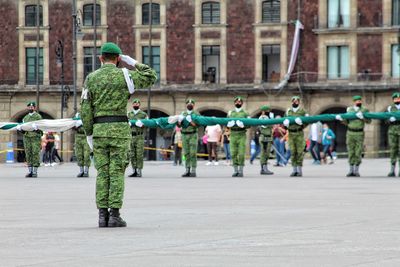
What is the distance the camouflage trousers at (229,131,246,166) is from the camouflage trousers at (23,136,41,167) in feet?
16.4

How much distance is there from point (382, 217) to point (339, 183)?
→ 10975 mm

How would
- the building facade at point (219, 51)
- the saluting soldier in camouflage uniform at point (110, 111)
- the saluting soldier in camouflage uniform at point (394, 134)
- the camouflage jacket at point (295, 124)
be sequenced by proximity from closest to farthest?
the saluting soldier in camouflage uniform at point (110, 111) < the saluting soldier in camouflage uniform at point (394, 134) < the camouflage jacket at point (295, 124) < the building facade at point (219, 51)

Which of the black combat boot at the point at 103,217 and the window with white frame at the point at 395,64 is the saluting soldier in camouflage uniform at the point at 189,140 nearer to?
the black combat boot at the point at 103,217

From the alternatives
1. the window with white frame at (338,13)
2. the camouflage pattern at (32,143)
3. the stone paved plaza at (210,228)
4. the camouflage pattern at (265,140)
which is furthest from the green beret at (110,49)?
the window with white frame at (338,13)

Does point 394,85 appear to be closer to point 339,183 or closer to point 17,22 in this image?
point 17,22

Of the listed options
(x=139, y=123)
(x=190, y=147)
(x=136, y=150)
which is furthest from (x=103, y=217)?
(x=190, y=147)

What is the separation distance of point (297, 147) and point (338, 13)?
37.4 meters

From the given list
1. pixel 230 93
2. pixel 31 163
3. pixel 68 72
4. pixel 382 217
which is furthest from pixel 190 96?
pixel 382 217

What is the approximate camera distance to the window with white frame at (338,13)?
67688 mm

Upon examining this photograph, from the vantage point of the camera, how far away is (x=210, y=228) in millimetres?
13805

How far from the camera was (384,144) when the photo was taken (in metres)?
67.7

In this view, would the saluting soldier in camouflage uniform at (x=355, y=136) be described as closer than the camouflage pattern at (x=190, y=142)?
Yes

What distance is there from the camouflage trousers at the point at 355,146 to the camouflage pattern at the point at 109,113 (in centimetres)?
1682

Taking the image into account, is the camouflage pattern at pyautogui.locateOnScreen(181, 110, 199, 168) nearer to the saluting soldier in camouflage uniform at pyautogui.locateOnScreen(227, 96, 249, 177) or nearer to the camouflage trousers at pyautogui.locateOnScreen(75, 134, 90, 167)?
the saluting soldier in camouflage uniform at pyautogui.locateOnScreen(227, 96, 249, 177)
